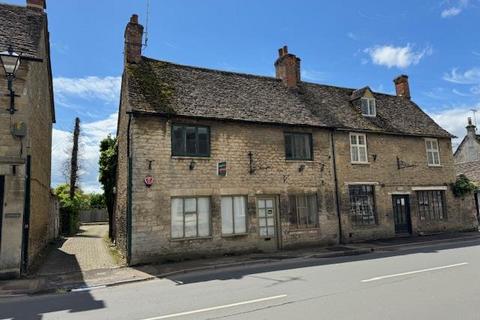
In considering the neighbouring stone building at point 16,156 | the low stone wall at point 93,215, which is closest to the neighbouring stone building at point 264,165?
the neighbouring stone building at point 16,156

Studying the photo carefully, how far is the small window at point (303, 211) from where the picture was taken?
16922mm

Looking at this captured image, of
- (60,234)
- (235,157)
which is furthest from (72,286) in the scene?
(60,234)

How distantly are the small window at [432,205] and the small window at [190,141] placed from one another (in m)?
13.0

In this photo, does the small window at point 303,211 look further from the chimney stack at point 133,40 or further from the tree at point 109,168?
the tree at point 109,168

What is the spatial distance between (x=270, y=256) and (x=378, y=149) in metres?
9.41

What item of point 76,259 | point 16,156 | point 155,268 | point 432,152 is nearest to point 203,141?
point 155,268

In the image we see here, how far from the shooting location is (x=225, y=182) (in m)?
15.5

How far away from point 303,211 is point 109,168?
38.1 ft

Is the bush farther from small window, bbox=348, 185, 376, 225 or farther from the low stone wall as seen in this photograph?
the low stone wall

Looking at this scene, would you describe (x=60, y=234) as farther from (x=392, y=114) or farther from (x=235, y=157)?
(x=392, y=114)

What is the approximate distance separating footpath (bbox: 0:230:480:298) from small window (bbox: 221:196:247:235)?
1.16 m

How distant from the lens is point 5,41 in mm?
12289

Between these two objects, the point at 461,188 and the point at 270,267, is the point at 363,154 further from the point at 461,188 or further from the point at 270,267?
the point at 270,267

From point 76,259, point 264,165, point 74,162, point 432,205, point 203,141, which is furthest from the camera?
point 74,162
